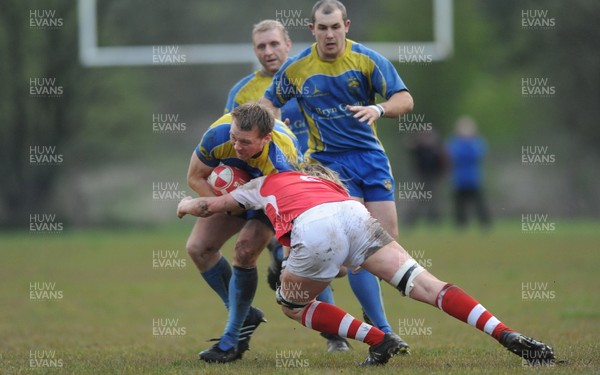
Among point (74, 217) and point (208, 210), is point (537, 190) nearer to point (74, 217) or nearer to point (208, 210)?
point (74, 217)

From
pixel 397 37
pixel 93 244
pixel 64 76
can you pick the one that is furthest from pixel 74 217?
pixel 397 37

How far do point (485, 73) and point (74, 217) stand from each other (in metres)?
15.0

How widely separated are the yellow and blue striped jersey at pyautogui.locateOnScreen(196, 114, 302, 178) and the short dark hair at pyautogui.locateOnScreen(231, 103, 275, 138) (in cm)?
19

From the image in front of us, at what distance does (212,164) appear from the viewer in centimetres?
641

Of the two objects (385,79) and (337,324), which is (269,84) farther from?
(337,324)

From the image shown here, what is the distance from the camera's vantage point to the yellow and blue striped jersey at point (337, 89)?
6.69 metres

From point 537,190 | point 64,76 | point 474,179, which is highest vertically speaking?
point 64,76

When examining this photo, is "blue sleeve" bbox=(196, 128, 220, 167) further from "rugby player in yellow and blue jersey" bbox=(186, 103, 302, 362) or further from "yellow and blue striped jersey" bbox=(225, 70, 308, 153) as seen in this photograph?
"yellow and blue striped jersey" bbox=(225, 70, 308, 153)

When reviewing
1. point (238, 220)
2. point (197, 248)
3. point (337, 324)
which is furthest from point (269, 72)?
point (337, 324)

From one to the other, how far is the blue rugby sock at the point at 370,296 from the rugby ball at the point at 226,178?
108 centimetres

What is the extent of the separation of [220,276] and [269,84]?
1.59m

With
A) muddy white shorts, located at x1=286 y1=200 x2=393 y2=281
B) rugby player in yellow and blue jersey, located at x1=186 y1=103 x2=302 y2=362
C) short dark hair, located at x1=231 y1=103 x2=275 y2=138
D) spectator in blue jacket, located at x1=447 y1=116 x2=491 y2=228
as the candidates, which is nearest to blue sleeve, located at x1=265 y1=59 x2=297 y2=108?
rugby player in yellow and blue jersey, located at x1=186 y1=103 x2=302 y2=362

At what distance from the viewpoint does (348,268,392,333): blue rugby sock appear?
6.71 m

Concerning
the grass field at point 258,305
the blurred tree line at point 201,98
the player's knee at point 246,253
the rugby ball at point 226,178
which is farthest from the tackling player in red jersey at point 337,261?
the blurred tree line at point 201,98
